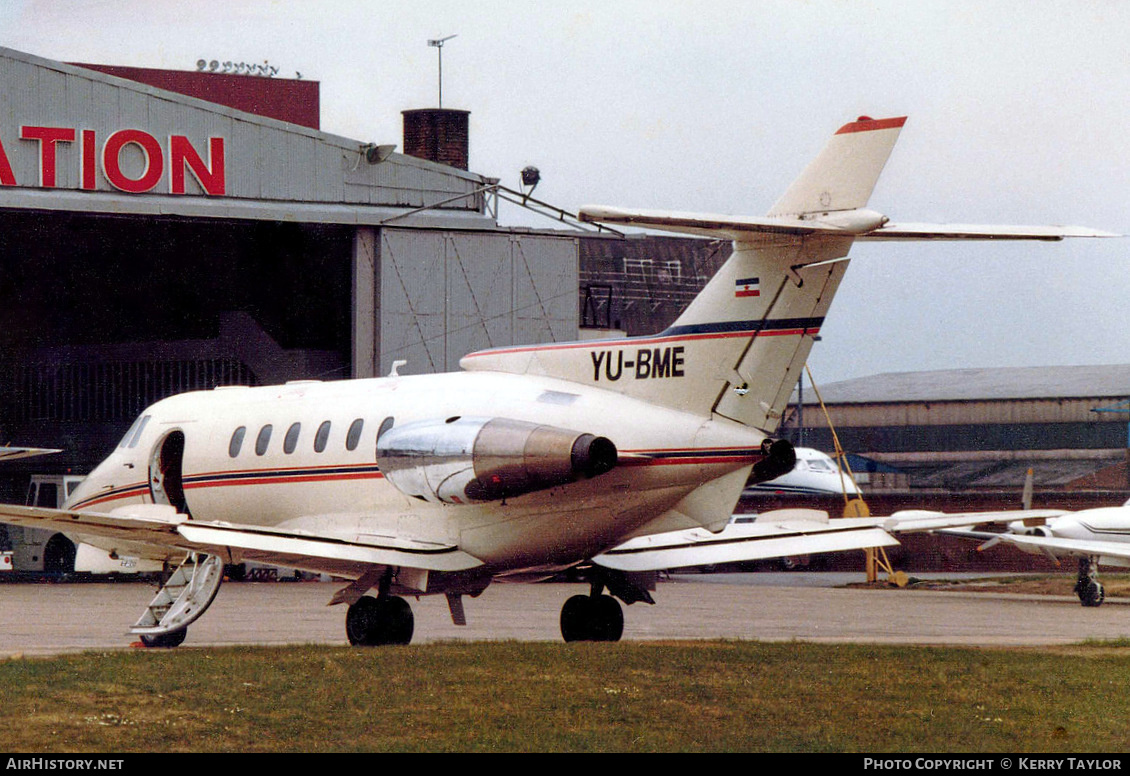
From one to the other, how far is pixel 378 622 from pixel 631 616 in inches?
379

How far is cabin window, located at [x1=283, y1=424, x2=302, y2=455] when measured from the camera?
62.7ft

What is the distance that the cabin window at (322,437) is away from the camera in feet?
61.4

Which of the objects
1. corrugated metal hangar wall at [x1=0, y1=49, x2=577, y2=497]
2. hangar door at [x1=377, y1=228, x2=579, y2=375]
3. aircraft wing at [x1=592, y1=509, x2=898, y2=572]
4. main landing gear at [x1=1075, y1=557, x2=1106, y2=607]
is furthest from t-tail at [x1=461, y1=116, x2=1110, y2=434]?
corrugated metal hangar wall at [x1=0, y1=49, x2=577, y2=497]

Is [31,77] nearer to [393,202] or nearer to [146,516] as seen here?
[393,202]

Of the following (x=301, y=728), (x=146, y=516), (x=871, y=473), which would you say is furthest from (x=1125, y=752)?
(x=871, y=473)

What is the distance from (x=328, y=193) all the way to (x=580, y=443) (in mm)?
22986

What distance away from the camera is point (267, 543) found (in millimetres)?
16188

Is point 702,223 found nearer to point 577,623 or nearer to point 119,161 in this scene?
point 577,623

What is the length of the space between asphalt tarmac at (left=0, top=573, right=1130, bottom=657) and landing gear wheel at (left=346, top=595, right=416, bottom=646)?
210 centimetres

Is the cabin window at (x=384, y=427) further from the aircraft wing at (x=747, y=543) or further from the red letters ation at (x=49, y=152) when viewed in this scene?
the red letters ation at (x=49, y=152)

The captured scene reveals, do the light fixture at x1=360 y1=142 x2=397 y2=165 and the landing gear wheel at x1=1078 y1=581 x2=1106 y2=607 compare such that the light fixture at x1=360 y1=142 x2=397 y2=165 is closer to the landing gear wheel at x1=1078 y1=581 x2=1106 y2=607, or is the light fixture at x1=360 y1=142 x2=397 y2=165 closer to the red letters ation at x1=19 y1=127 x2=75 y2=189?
the red letters ation at x1=19 y1=127 x2=75 y2=189

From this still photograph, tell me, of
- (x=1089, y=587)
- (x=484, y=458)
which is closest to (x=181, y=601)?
(x=484, y=458)

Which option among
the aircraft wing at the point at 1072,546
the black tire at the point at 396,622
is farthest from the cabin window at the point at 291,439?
the aircraft wing at the point at 1072,546

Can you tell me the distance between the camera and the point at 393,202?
37781 millimetres
